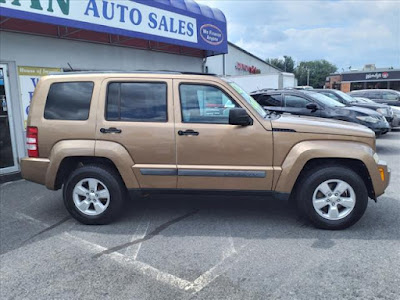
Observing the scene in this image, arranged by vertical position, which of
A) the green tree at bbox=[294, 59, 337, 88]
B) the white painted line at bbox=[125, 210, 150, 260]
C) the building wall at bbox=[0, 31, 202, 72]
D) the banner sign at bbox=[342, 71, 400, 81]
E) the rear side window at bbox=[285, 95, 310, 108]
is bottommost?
the white painted line at bbox=[125, 210, 150, 260]

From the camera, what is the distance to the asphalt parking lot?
293 cm

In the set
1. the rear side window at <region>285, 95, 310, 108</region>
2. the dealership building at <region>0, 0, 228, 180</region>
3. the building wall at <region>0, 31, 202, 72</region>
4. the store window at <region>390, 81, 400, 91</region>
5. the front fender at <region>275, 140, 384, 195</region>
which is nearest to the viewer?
the front fender at <region>275, 140, 384, 195</region>

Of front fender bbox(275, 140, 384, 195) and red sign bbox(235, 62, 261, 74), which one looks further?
red sign bbox(235, 62, 261, 74)

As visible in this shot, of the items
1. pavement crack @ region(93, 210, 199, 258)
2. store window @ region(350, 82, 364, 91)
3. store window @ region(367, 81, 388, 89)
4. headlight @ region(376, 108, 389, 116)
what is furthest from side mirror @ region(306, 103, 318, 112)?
store window @ region(350, 82, 364, 91)

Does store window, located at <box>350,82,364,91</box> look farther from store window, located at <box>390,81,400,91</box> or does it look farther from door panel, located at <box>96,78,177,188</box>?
door panel, located at <box>96,78,177,188</box>

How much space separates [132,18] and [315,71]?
11429 centimetres

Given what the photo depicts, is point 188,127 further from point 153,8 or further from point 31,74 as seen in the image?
point 153,8

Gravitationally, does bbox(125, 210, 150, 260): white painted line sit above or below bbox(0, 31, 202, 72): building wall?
below

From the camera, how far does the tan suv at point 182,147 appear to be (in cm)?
399

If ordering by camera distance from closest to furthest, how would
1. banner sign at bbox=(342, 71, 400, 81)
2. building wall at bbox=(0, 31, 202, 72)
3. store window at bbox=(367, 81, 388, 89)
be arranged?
1. building wall at bbox=(0, 31, 202, 72)
2. banner sign at bbox=(342, 71, 400, 81)
3. store window at bbox=(367, 81, 388, 89)

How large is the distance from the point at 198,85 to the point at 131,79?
869 millimetres

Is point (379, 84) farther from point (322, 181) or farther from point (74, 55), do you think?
point (322, 181)

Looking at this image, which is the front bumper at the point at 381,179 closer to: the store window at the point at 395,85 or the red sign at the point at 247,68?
the red sign at the point at 247,68

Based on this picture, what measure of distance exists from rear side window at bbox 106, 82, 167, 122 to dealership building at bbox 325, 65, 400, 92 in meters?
46.8
